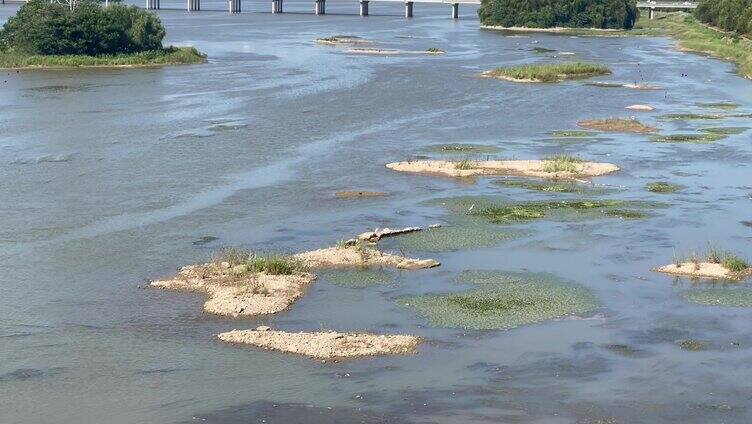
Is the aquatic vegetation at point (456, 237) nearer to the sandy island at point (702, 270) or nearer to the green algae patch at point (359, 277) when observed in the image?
the green algae patch at point (359, 277)

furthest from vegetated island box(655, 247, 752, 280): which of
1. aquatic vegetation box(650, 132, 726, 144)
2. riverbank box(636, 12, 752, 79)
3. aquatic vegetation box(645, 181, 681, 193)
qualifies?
riverbank box(636, 12, 752, 79)

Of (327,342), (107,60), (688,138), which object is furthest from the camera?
(107,60)

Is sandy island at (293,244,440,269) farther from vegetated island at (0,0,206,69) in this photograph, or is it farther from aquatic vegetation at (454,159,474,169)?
vegetated island at (0,0,206,69)

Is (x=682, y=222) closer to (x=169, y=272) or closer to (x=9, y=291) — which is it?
(x=169, y=272)

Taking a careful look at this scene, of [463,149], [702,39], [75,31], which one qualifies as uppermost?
[75,31]

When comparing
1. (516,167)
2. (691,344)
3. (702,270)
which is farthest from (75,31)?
(691,344)

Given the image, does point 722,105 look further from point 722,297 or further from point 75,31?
point 75,31

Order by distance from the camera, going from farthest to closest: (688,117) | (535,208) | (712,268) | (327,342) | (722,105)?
1. (722,105)
2. (688,117)
3. (535,208)
4. (712,268)
5. (327,342)
